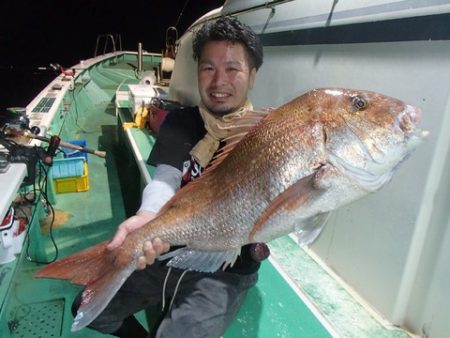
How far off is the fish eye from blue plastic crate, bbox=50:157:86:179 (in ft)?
10.4

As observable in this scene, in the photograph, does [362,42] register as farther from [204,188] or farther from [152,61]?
[152,61]

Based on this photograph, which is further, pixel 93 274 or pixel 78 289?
pixel 78 289

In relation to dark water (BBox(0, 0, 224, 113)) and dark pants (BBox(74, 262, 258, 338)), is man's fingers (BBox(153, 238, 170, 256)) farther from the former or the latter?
dark water (BBox(0, 0, 224, 113))

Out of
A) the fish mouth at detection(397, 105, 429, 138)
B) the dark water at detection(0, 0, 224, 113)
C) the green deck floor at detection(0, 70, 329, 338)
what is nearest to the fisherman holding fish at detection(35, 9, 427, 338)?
the fish mouth at detection(397, 105, 429, 138)

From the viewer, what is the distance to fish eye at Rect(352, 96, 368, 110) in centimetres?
103

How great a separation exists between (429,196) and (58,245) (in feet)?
9.06

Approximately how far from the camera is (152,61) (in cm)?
1286

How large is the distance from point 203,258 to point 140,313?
50.6 inches

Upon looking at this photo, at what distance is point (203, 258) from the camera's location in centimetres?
133

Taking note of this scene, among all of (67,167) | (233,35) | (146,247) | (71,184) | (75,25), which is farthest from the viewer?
(75,25)

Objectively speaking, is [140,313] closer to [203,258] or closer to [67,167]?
→ [203,258]

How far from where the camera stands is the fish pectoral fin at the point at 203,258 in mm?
1308

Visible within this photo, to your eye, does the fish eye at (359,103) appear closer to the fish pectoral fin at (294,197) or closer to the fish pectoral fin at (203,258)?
the fish pectoral fin at (294,197)

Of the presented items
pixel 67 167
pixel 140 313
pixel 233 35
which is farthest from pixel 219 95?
pixel 67 167
